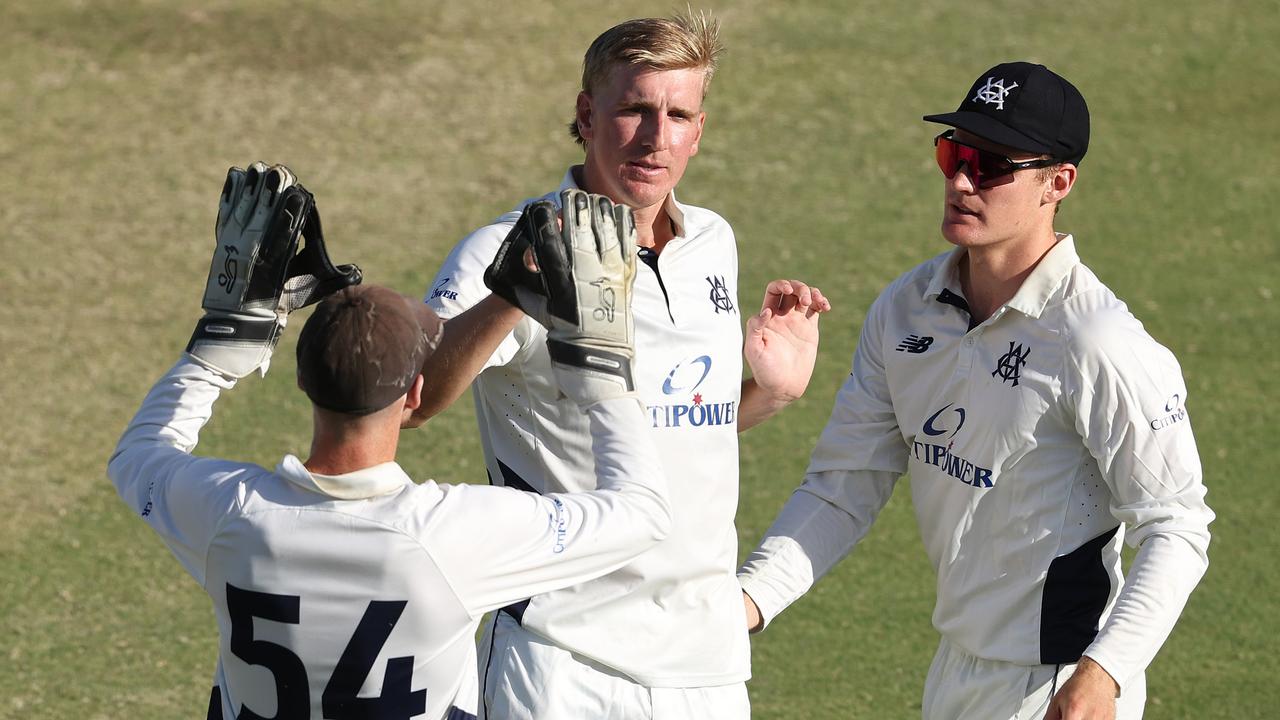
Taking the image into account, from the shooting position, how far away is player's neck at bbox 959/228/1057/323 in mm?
3701

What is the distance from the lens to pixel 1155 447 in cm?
338

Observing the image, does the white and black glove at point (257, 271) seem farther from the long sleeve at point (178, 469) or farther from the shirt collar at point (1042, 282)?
the shirt collar at point (1042, 282)

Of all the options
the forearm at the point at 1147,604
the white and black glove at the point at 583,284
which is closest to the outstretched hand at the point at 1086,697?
the forearm at the point at 1147,604

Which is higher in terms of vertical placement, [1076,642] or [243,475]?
[243,475]

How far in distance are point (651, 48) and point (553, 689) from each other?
59.7 inches

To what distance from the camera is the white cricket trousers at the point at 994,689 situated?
3557 millimetres

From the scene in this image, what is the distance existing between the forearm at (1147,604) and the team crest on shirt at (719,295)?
3.67 ft

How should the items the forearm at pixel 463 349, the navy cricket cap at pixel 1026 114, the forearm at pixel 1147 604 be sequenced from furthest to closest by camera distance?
the navy cricket cap at pixel 1026 114 → the forearm at pixel 1147 604 → the forearm at pixel 463 349

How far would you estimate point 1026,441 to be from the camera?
3549 mm

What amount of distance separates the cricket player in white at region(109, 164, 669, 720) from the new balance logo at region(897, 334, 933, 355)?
3.80ft

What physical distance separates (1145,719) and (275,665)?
4.10 metres

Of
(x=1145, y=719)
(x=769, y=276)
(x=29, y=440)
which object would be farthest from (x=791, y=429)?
(x=29, y=440)

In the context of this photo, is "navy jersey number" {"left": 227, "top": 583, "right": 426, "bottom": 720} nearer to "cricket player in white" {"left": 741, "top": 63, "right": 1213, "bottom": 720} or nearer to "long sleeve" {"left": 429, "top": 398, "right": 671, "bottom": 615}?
"long sleeve" {"left": 429, "top": 398, "right": 671, "bottom": 615}

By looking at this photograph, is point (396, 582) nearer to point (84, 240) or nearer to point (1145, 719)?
point (1145, 719)
